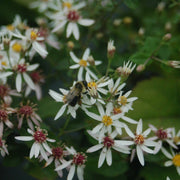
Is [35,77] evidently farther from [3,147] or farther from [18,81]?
[3,147]

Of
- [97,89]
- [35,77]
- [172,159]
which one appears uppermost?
[97,89]

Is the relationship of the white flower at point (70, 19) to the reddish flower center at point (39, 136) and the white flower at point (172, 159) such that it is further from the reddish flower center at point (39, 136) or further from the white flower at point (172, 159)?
the white flower at point (172, 159)

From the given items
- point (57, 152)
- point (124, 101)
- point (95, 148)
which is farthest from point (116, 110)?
point (57, 152)

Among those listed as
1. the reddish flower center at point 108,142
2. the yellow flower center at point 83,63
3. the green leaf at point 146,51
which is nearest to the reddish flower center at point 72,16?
the yellow flower center at point 83,63

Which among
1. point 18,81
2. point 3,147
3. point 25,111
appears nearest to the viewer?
point 3,147

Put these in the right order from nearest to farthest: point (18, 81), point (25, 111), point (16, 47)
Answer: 1. point (25, 111)
2. point (18, 81)
3. point (16, 47)

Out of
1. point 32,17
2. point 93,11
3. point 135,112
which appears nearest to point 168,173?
point 135,112

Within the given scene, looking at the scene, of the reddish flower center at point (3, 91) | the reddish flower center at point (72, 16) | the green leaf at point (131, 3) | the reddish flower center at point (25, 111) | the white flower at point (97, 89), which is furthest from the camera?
the reddish flower center at point (72, 16)

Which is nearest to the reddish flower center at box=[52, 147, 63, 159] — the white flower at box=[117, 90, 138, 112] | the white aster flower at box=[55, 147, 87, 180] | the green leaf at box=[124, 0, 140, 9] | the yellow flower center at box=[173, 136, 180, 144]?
the white aster flower at box=[55, 147, 87, 180]

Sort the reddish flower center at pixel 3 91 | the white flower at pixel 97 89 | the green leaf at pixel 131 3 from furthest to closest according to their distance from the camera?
the green leaf at pixel 131 3 → the reddish flower center at pixel 3 91 → the white flower at pixel 97 89
